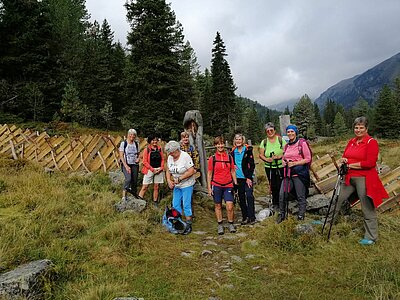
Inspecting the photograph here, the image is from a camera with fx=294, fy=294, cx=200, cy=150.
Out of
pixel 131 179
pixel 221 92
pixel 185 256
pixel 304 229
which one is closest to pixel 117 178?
pixel 131 179

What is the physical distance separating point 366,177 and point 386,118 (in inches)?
2003

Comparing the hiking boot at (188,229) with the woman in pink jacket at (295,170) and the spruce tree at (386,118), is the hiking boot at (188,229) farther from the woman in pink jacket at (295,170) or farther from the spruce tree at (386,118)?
the spruce tree at (386,118)

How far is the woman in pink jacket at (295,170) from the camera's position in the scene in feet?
18.8

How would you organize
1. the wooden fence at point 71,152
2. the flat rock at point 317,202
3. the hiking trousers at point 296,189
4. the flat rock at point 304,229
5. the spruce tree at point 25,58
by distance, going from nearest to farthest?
1. the flat rock at point 304,229
2. the hiking trousers at point 296,189
3. the flat rock at point 317,202
4. the wooden fence at point 71,152
5. the spruce tree at point 25,58

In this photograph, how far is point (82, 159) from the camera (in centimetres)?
1094

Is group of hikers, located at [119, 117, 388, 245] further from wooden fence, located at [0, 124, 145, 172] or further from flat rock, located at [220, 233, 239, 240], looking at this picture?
wooden fence, located at [0, 124, 145, 172]

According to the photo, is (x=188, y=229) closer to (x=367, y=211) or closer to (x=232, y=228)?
(x=232, y=228)

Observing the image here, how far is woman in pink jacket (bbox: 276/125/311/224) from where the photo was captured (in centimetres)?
574

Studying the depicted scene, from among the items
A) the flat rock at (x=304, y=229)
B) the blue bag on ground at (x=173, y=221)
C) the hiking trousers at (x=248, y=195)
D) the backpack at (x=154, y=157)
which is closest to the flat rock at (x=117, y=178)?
the backpack at (x=154, y=157)

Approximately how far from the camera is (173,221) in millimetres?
6160

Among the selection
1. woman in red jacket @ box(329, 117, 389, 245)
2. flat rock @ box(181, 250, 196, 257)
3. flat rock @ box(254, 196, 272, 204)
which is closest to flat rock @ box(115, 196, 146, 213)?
flat rock @ box(181, 250, 196, 257)

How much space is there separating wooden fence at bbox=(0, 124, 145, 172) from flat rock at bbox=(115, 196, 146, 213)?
4.07 meters

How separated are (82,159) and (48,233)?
20.5ft

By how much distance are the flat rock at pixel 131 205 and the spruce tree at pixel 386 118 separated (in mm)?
50344
